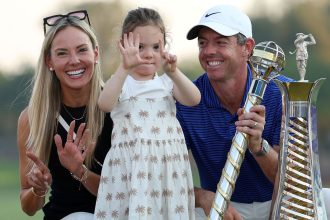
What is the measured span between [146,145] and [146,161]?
5 cm

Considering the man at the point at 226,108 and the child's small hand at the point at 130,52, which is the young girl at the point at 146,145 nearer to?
the child's small hand at the point at 130,52

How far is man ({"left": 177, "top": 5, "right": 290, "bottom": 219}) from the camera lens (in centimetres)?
334

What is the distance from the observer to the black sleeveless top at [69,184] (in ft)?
10.9

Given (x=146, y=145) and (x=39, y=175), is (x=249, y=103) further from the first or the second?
(x=39, y=175)

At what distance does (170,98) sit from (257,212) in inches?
27.7

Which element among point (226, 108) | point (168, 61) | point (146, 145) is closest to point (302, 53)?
point (168, 61)

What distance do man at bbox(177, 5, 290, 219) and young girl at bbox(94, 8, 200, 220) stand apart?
0.32 m

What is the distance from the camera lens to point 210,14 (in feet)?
11.1

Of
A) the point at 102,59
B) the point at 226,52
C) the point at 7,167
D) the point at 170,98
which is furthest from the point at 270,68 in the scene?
the point at 7,167

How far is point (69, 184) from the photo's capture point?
11.2 ft

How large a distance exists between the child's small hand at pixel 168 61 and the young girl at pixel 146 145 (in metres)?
0.07

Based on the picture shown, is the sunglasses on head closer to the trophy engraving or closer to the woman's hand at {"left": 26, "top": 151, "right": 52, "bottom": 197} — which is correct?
the woman's hand at {"left": 26, "top": 151, "right": 52, "bottom": 197}

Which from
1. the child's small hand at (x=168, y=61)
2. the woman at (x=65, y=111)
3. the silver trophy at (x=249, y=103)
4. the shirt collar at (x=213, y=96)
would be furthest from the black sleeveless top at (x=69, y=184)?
the silver trophy at (x=249, y=103)

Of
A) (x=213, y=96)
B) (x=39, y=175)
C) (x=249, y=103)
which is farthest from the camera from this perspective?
(x=213, y=96)
